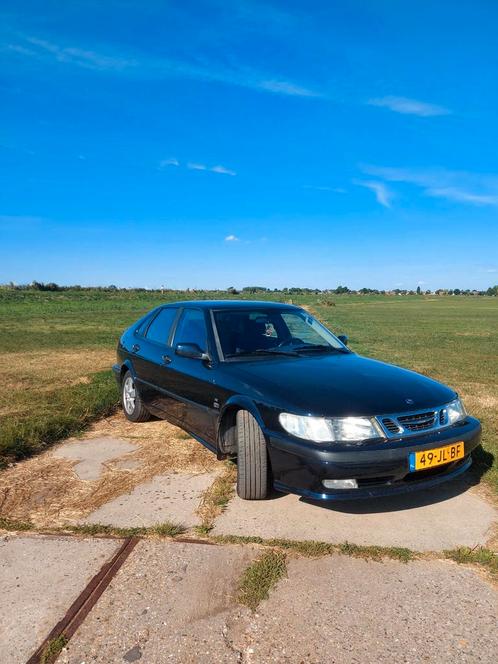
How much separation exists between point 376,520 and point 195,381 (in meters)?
1.75

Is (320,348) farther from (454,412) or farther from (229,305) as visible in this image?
(454,412)

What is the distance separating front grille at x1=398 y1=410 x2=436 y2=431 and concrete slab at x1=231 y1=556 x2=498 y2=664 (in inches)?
30.5

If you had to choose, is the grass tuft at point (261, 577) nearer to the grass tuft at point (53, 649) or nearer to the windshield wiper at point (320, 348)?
the grass tuft at point (53, 649)

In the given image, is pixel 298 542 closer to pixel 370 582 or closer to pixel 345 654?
pixel 370 582

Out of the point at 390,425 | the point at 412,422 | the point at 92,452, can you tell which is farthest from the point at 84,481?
the point at 412,422

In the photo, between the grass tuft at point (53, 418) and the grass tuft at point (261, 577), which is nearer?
the grass tuft at point (261, 577)

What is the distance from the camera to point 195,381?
3.96 metres

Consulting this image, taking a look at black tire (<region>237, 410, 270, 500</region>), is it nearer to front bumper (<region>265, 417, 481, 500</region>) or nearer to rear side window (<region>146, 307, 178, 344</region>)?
front bumper (<region>265, 417, 481, 500</region>)

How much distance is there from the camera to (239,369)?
3594 millimetres

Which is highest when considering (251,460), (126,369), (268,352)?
(268,352)

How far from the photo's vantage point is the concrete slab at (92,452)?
13.1 feet

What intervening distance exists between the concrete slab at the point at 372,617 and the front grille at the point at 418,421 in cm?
78

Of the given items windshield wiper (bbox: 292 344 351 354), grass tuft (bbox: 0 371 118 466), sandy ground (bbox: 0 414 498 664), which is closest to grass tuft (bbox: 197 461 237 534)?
sandy ground (bbox: 0 414 498 664)

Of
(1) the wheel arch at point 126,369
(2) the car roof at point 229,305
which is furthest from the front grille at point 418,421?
(1) the wheel arch at point 126,369
